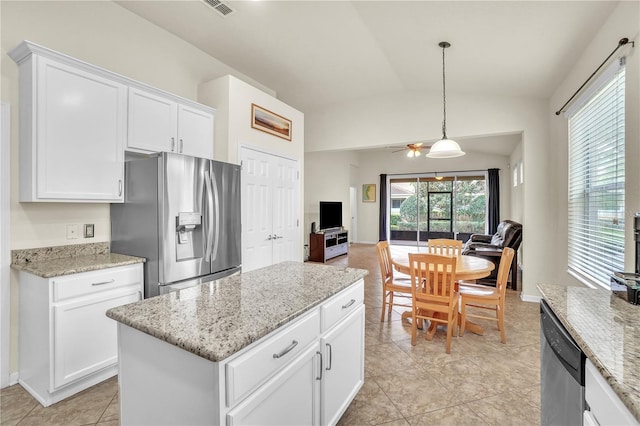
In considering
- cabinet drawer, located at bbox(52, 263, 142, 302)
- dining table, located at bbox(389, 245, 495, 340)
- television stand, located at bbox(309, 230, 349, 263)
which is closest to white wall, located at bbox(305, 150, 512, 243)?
television stand, located at bbox(309, 230, 349, 263)

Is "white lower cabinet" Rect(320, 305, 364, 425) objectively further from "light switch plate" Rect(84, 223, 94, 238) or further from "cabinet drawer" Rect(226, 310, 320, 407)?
"light switch plate" Rect(84, 223, 94, 238)

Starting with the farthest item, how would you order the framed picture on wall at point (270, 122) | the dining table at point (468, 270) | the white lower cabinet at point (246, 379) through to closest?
the framed picture on wall at point (270, 122) → the dining table at point (468, 270) → the white lower cabinet at point (246, 379)

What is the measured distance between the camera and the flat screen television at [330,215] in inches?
291

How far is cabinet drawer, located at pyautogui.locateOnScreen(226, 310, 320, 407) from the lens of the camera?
940mm

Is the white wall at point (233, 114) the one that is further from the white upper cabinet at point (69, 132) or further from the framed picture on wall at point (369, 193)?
the framed picture on wall at point (369, 193)

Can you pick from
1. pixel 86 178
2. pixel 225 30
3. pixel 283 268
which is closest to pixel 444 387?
pixel 283 268

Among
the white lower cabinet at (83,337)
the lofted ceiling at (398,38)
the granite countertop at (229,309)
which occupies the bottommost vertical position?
the white lower cabinet at (83,337)

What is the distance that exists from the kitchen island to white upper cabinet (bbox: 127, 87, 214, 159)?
1.70m

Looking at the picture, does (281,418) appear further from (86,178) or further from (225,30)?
(225,30)

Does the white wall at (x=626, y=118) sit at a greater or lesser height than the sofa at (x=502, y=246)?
greater

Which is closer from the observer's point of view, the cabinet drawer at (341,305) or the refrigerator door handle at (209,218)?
the cabinet drawer at (341,305)

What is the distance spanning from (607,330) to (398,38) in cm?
317

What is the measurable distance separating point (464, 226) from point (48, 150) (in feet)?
→ 30.9

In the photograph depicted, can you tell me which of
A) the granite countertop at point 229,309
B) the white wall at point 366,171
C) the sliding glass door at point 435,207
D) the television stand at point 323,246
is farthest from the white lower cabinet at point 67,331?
the sliding glass door at point 435,207
